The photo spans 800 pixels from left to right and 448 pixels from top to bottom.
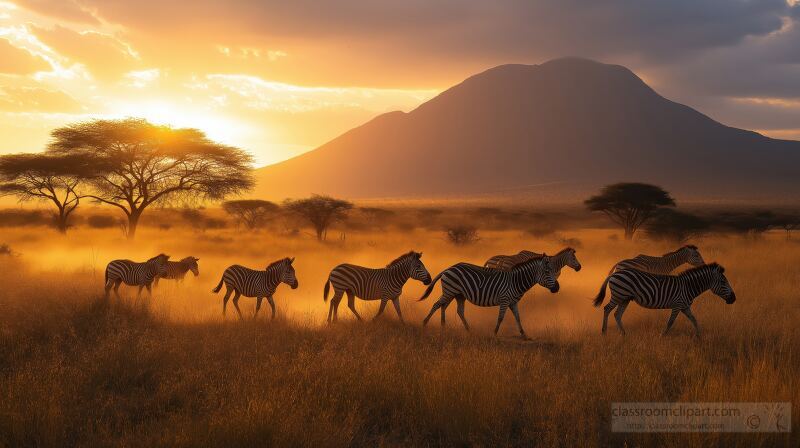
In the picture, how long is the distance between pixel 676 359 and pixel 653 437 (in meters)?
3.17

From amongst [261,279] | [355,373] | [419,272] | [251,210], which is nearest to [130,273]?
[261,279]

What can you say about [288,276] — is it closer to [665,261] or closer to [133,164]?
[665,261]

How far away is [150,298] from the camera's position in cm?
1318

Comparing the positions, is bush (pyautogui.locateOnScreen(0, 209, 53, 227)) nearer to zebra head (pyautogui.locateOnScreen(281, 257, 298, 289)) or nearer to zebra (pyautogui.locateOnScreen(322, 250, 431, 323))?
zebra head (pyautogui.locateOnScreen(281, 257, 298, 289))

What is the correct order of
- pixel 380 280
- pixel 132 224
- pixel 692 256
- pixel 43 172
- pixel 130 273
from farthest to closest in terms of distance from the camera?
pixel 43 172
pixel 132 224
pixel 692 256
pixel 130 273
pixel 380 280

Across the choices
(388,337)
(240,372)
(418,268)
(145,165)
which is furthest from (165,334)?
(145,165)

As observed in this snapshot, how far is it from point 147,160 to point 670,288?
86.9ft

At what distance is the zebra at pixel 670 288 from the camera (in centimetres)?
1073

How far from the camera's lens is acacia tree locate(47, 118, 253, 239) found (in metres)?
28.1

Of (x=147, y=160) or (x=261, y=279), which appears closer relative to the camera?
(x=261, y=279)

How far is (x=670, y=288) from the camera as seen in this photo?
10.8m

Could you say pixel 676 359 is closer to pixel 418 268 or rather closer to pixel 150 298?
pixel 418 268

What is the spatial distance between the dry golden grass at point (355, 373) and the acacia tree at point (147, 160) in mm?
15240

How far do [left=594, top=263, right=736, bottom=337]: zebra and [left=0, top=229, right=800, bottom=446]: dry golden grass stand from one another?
0.70 metres
